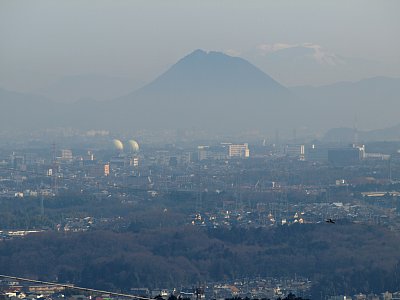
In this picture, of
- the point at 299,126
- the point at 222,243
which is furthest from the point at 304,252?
the point at 299,126

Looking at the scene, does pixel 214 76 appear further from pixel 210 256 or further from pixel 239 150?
pixel 210 256

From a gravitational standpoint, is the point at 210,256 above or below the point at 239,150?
below

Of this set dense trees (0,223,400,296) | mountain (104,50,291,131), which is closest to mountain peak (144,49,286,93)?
mountain (104,50,291,131)

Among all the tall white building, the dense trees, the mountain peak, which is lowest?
the dense trees

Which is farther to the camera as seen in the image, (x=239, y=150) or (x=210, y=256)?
(x=239, y=150)

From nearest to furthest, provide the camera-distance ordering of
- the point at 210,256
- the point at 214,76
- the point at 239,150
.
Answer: the point at 210,256 → the point at 239,150 → the point at 214,76

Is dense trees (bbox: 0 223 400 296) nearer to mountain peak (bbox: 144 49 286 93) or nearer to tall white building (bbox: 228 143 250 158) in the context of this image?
tall white building (bbox: 228 143 250 158)

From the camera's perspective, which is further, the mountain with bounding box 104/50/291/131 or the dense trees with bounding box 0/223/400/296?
the mountain with bounding box 104/50/291/131

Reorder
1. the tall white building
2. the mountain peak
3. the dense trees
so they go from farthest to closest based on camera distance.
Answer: the mountain peak → the tall white building → the dense trees

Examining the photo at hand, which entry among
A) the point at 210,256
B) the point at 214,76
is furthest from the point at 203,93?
the point at 210,256

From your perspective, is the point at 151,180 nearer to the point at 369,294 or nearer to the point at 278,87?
the point at 369,294

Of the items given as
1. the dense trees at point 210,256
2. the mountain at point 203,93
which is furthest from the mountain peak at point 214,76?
the dense trees at point 210,256
